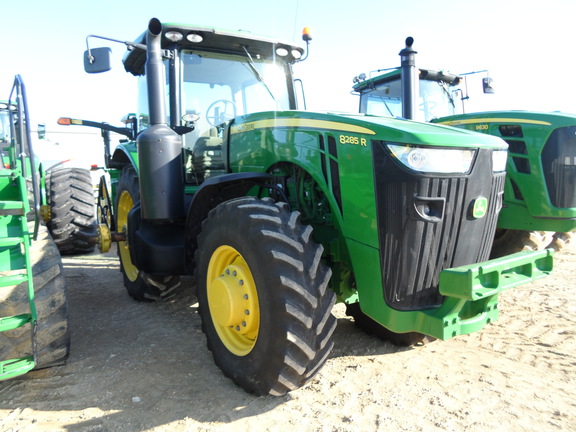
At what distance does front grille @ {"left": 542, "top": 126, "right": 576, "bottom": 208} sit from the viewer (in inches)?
159

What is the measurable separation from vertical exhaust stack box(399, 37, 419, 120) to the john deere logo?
226 cm

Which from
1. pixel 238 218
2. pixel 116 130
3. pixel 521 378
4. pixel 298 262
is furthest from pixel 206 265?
pixel 116 130

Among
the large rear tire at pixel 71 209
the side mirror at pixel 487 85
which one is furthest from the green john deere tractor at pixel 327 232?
the side mirror at pixel 487 85

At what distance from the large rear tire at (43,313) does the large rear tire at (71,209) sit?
348 cm

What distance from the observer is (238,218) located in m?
2.50

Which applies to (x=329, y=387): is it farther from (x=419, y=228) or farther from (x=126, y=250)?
(x=126, y=250)

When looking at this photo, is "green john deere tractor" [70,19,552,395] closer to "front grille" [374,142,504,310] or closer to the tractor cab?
"front grille" [374,142,504,310]

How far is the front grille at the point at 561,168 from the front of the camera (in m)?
4.04

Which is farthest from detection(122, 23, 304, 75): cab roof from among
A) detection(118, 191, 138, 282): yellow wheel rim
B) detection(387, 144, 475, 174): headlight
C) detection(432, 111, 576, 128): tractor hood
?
detection(387, 144, 475, 174): headlight

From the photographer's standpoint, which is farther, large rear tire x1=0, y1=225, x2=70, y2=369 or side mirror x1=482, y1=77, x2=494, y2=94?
side mirror x1=482, y1=77, x2=494, y2=94

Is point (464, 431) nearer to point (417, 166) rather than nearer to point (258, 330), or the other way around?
point (258, 330)

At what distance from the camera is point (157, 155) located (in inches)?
129

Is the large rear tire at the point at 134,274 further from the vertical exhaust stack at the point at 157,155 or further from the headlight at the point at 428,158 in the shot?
the headlight at the point at 428,158

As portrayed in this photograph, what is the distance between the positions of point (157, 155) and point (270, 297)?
1.54 metres
